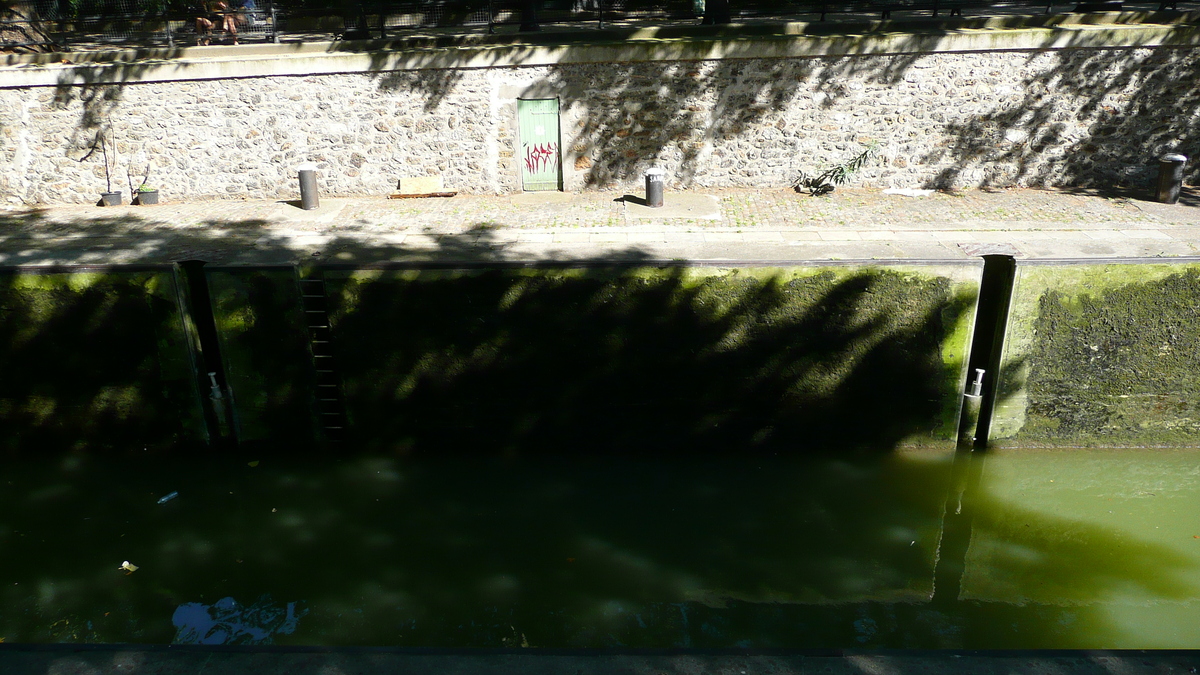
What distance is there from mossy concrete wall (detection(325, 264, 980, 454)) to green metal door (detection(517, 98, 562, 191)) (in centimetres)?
721

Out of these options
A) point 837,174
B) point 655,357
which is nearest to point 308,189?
point 655,357

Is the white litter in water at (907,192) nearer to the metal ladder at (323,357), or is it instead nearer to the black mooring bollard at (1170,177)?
the black mooring bollard at (1170,177)

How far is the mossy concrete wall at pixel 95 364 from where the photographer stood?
31.2 ft

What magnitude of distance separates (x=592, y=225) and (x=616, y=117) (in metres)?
2.80

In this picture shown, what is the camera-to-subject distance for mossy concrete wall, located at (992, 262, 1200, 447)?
30.5 ft

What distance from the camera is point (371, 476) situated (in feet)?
32.2

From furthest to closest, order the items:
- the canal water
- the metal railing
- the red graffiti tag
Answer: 1. the metal railing
2. the red graffiti tag
3. the canal water

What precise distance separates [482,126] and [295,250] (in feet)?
15.5

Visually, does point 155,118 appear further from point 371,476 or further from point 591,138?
point 371,476

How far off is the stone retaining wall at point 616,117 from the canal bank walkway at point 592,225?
0.57 metres

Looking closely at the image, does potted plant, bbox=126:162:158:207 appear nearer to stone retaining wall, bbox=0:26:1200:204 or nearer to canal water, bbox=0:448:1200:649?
stone retaining wall, bbox=0:26:1200:204

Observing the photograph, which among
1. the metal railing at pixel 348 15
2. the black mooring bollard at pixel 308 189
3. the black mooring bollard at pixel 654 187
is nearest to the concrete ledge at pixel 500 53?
the metal railing at pixel 348 15

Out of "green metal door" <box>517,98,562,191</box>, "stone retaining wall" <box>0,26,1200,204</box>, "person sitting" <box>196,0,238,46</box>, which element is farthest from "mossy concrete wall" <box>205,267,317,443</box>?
"person sitting" <box>196,0,238,46</box>

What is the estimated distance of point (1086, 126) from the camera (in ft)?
50.4
